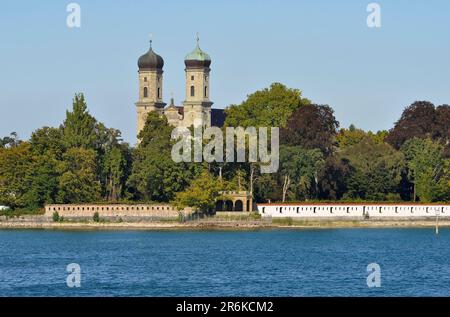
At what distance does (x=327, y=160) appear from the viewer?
78438 mm

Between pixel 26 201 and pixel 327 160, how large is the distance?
21.5m

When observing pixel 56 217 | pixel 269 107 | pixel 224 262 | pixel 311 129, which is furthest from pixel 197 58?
pixel 224 262

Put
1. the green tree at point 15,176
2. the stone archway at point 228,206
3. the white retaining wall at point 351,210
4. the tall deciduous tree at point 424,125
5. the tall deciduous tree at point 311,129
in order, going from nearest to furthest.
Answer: the white retaining wall at point 351,210 < the stone archway at point 228,206 < the green tree at point 15,176 < the tall deciduous tree at point 311,129 < the tall deciduous tree at point 424,125

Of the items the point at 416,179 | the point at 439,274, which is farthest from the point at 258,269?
the point at 416,179

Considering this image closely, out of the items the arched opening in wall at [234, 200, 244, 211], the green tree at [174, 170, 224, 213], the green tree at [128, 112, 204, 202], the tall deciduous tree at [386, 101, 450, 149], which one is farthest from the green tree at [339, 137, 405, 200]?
the green tree at [128, 112, 204, 202]

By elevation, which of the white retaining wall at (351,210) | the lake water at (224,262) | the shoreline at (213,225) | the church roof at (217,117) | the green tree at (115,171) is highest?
the church roof at (217,117)

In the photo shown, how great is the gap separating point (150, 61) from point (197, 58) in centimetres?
492

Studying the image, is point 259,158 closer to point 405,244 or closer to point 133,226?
point 133,226

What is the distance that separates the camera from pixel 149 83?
106 meters

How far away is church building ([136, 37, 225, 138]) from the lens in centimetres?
10400

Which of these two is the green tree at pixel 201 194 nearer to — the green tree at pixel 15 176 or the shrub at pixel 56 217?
the shrub at pixel 56 217

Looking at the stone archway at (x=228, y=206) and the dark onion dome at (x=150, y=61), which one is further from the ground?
the dark onion dome at (x=150, y=61)

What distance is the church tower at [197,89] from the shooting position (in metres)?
104

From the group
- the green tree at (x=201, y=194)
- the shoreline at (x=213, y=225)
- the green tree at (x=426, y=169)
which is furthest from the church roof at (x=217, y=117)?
the shoreline at (x=213, y=225)
